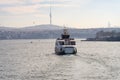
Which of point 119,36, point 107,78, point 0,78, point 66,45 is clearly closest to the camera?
point 107,78

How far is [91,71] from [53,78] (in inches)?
200

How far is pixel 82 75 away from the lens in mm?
32594

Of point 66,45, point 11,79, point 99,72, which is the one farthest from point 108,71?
point 66,45

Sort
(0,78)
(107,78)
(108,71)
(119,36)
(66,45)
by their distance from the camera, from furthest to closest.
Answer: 1. (119,36)
2. (66,45)
3. (108,71)
4. (0,78)
5. (107,78)

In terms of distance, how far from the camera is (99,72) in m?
34.8

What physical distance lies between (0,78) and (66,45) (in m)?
29.1

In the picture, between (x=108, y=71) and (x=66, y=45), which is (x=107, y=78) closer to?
(x=108, y=71)

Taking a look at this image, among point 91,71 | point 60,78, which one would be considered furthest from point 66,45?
point 60,78

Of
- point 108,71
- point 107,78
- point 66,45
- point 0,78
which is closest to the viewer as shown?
point 107,78

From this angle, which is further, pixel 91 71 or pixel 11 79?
pixel 91 71

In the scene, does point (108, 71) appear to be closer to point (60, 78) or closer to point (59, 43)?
point (60, 78)

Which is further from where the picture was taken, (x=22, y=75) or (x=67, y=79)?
(x=22, y=75)

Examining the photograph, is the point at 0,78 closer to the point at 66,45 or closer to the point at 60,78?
the point at 60,78

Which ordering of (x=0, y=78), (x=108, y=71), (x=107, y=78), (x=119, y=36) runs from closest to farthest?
1. (x=107, y=78)
2. (x=0, y=78)
3. (x=108, y=71)
4. (x=119, y=36)
